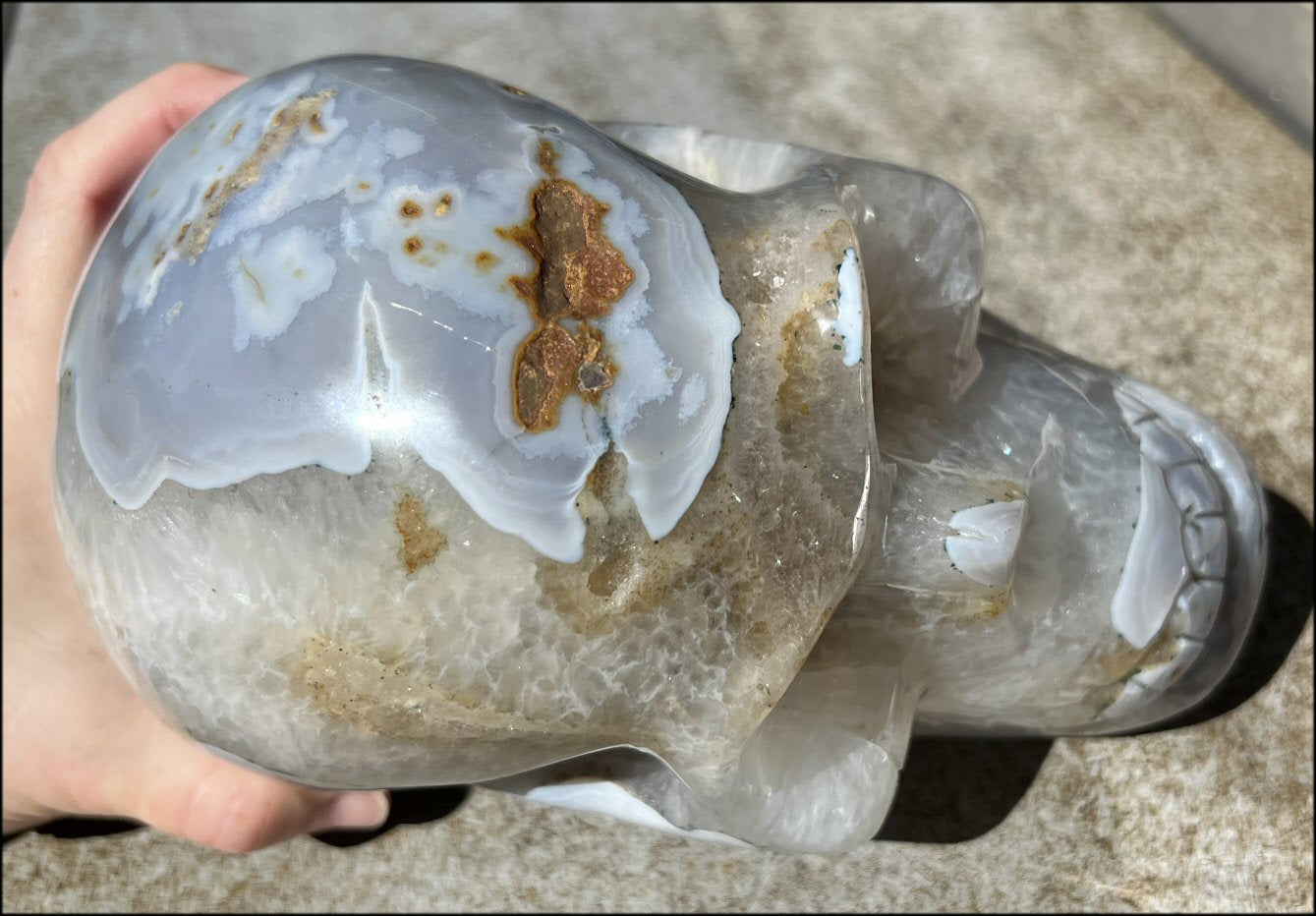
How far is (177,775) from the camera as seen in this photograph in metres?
0.70

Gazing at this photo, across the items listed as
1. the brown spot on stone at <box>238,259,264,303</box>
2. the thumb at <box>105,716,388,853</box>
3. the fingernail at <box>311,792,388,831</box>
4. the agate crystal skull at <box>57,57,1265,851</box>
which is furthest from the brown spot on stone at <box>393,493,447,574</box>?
the fingernail at <box>311,792,388,831</box>

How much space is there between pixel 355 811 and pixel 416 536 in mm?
407

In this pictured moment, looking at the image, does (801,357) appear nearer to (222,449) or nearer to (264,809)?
(222,449)

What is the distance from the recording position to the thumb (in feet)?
2.22

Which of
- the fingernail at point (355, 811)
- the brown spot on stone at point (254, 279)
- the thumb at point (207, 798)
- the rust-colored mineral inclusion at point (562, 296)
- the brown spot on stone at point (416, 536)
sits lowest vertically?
the fingernail at point (355, 811)

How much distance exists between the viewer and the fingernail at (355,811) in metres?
0.77

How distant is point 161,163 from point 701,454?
1.03 ft

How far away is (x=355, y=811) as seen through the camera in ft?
2.59

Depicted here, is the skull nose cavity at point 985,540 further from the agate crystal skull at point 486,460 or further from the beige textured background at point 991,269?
the beige textured background at point 991,269

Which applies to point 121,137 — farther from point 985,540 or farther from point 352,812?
point 985,540

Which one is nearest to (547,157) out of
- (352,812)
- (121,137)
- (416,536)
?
(416,536)

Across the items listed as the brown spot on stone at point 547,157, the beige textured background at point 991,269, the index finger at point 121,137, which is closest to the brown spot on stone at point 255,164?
the brown spot on stone at point 547,157

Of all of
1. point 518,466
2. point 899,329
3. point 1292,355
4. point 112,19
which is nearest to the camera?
point 518,466

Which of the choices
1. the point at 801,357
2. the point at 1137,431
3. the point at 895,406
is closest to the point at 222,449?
the point at 801,357
